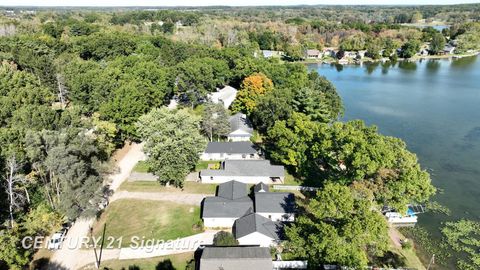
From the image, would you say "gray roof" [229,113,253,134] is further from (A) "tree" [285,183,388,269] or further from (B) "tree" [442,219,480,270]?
(B) "tree" [442,219,480,270]

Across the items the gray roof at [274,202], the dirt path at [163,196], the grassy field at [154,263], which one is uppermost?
the gray roof at [274,202]

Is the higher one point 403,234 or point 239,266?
point 239,266

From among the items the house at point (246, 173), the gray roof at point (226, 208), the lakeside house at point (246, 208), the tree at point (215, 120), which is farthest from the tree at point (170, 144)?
the tree at point (215, 120)

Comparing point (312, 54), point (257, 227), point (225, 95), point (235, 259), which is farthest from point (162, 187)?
point (312, 54)

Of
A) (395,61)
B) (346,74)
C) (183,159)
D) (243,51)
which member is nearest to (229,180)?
(183,159)

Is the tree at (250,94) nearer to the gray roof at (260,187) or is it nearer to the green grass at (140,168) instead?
the green grass at (140,168)

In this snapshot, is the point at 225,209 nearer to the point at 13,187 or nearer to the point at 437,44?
the point at 13,187

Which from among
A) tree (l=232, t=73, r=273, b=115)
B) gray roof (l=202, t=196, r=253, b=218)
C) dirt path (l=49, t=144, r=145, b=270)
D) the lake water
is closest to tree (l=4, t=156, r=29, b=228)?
dirt path (l=49, t=144, r=145, b=270)

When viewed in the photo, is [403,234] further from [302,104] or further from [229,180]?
[302,104]
